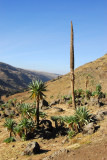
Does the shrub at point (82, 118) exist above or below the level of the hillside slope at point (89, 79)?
below

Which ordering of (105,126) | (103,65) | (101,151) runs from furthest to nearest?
1. (103,65)
2. (105,126)
3. (101,151)

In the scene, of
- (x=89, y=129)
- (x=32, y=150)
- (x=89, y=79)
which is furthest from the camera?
(x=89, y=79)

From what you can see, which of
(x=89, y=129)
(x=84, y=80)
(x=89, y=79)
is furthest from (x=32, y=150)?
(x=89, y=79)

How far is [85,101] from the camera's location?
90.9ft

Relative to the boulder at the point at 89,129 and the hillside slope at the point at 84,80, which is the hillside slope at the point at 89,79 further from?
the boulder at the point at 89,129

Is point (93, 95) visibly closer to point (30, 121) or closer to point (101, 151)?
point (30, 121)

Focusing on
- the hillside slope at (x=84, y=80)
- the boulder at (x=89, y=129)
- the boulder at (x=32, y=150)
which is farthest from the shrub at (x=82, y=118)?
the hillside slope at (x=84, y=80)

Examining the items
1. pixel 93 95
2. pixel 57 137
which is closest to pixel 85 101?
pixel 93 95

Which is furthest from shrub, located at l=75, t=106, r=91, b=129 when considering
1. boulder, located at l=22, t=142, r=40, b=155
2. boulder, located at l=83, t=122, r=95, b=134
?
boulder, located at l=22, t=142, r=40, b=155

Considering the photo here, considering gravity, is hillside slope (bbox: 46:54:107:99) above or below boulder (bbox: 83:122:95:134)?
above

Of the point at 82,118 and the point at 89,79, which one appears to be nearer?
the point at 82,118

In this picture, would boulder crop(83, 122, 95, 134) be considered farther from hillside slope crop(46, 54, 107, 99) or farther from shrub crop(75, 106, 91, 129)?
hillside slope crop(46, 54, 107, 99)

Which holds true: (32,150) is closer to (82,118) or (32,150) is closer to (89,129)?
(89,129)

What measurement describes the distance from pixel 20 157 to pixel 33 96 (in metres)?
6.30
